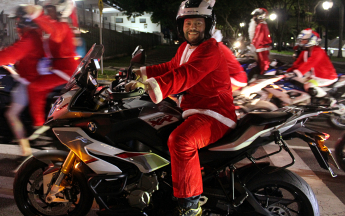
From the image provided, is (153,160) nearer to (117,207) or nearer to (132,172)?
(132,172)

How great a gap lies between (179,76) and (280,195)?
1.35 metres

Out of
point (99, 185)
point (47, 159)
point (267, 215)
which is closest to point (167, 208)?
point (99, 185)

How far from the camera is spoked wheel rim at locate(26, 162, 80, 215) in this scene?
2.85 m

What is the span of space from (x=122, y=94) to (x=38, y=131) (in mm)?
3016

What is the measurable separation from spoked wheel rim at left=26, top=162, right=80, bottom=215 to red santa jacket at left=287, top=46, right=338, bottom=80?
5090 mm

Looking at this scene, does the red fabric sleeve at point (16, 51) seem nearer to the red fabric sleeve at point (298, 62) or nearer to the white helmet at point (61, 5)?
Answer: the white helmet at point (61, 5)

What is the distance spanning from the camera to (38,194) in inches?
113

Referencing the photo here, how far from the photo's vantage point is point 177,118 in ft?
8.35

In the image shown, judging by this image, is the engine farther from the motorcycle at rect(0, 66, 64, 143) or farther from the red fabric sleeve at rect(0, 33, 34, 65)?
the red fabric sleeve at rect(0, 33, 34, 65)

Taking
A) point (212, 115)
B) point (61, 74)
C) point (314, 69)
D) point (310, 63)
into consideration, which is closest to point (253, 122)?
point (212, 115)

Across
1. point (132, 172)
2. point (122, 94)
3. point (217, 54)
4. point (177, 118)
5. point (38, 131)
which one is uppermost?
point (217, 54)

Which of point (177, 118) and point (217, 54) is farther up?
point (217, 54)

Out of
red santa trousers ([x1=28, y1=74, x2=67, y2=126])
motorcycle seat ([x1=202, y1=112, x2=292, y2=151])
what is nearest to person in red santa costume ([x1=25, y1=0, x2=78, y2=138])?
red santa trousers ([x1=28, y1=74, x2=67, y2=126])

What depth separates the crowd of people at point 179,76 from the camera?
2.30 metres
